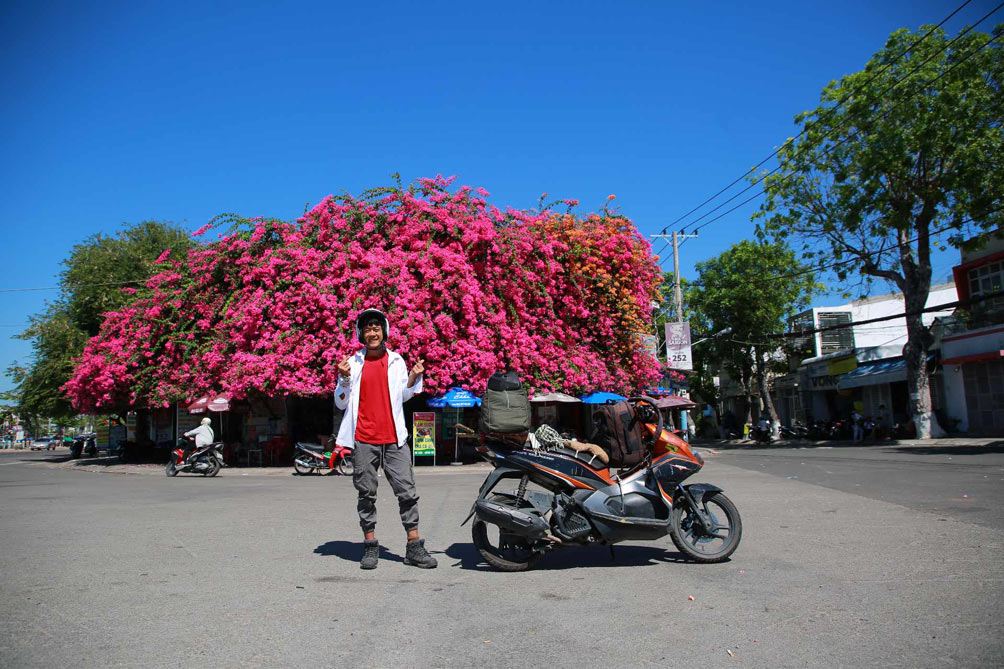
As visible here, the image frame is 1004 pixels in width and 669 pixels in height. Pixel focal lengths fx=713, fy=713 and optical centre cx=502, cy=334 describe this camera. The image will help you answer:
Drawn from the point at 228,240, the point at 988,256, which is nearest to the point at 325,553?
the point at 228,240

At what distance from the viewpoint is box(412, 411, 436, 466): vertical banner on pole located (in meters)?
21.7

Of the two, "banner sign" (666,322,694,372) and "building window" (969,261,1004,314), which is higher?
"building window" (969,261,1004,314)

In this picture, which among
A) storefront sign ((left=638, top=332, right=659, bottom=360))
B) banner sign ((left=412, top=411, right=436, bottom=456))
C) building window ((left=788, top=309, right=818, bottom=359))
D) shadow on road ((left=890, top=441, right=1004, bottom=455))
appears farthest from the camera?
building window ((left=788, top=309, right=818, bottom=359))

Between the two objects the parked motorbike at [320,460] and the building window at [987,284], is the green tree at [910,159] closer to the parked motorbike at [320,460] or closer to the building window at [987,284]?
the building window at [987,284]

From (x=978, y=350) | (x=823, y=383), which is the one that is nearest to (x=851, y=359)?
(x=823, y=383)

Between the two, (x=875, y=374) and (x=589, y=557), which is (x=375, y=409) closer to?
(x=589, y=557)

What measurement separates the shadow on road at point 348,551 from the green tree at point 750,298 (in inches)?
1396

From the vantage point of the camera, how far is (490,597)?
16.1ft

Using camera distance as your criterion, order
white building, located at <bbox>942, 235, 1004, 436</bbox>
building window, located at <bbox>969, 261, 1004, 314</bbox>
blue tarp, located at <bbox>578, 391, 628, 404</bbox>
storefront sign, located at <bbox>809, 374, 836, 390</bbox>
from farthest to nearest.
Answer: storefront sign, located at <bbox>809, 374, 836, 390</bbox>, building window, located at <bbox>969, 261, 1004, 314</bbox>, white building, located at <bbox>942, 235, 1004, 436</bbox>, blue tarp, located at <bbox>578, 391, 628, 404</bbox>

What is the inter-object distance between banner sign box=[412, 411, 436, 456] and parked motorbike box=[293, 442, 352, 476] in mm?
2589

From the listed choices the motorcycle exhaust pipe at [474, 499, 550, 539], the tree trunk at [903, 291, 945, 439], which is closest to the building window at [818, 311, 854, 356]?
the tree trunk at [903, 291, 945, 439]

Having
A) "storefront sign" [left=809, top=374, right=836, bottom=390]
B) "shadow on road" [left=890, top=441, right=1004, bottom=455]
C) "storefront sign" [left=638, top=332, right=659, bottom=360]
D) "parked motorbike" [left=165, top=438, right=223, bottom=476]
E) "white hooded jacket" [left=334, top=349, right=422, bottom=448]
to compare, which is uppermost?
"storefront sign" [left=638, top=332, right=659, bottom=360]

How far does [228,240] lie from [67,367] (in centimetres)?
1440

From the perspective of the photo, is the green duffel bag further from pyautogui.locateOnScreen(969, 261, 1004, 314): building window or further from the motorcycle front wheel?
pyautogui.locateOnScreen(969, 261, 1004, 314): building window
